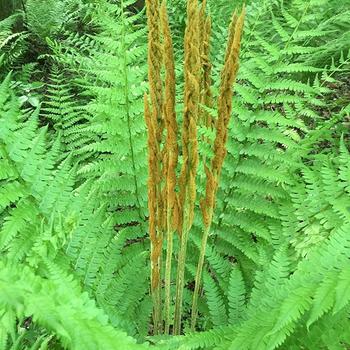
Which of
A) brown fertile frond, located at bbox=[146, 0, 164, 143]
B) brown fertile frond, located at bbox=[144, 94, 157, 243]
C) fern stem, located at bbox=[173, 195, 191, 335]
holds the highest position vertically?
brown fertile frond, located at bbox=[146, 0, 164, 143]

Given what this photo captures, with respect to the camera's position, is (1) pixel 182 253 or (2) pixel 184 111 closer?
(2) pixel 184 111

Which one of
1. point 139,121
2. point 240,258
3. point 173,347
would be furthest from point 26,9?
point 173,347

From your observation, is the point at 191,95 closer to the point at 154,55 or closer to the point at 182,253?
the point at 154,55

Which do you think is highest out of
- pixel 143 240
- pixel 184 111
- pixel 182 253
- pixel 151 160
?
pixel 184 111

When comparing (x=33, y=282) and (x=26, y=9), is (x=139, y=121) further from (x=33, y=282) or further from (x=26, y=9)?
(x=26, y=9)

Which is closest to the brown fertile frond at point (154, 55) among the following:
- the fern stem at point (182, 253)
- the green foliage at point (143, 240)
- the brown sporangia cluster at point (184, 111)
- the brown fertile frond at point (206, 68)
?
the brown sporangia cluster at point (184, 111)

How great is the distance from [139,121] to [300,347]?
92 cm

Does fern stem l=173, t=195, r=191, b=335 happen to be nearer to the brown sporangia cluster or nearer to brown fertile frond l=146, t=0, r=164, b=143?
the brown sporangia cluster

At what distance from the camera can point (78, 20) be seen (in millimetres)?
4160

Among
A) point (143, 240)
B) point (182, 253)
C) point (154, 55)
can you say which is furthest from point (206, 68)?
point (143, 240)

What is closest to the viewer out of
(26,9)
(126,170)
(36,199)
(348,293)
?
(348,293)

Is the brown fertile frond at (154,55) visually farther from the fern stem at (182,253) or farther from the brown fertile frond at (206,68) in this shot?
the fern stem at (182,253)

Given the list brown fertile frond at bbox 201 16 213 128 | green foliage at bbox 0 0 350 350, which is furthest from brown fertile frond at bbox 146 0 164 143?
green foliage at bbox 0 0 350 350

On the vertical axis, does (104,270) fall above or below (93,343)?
below
